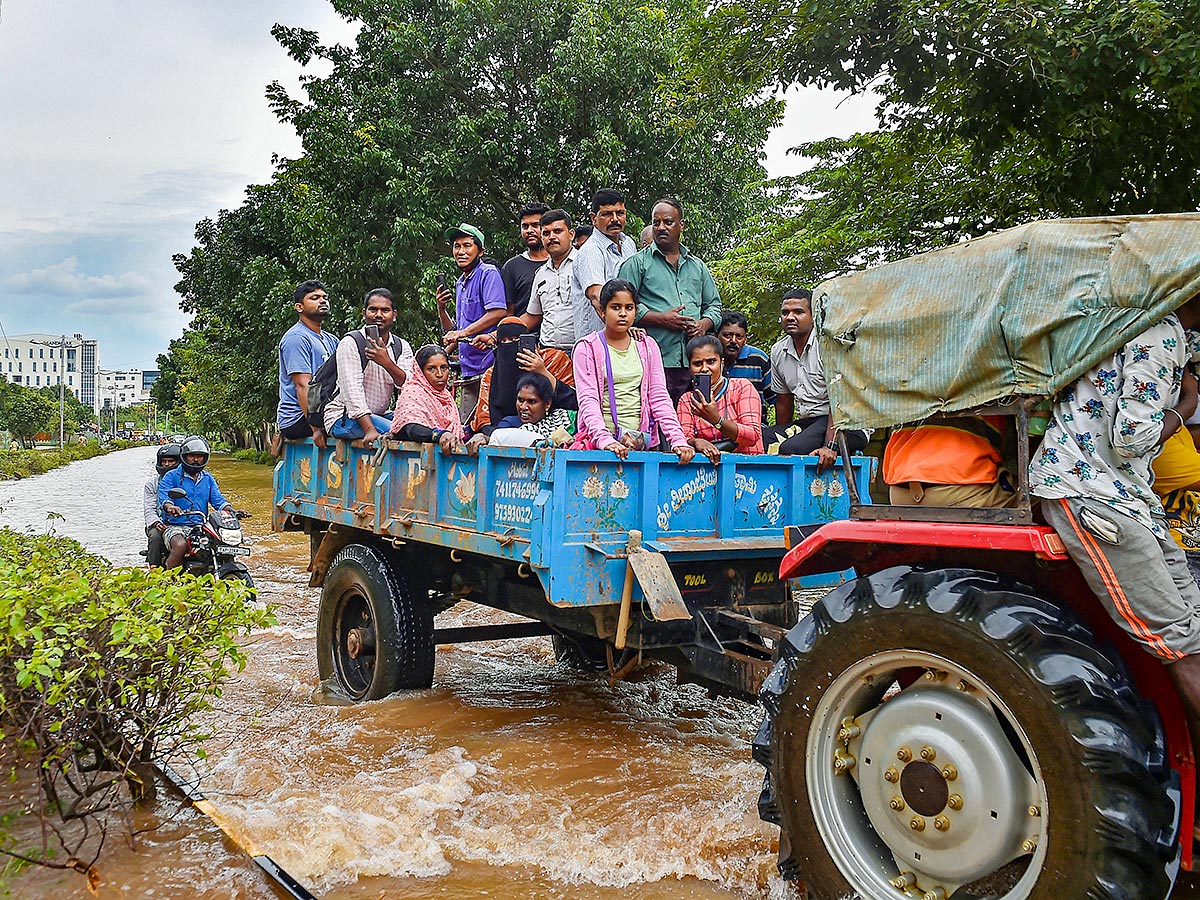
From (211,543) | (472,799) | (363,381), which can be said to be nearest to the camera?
(472,799)

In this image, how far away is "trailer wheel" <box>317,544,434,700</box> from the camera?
17.5 feet

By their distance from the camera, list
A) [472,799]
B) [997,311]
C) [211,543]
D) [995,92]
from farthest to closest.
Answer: [211,543]
[995,92]
[472,799]
[997,311]

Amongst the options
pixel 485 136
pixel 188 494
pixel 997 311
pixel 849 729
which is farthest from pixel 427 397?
pixel 485 136

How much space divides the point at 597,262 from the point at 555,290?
33 centimetres

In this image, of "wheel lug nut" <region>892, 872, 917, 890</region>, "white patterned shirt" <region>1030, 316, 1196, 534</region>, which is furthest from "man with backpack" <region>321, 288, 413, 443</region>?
Answer: "white patterned shirt" <region>1030, 316, 1196, 534</region>

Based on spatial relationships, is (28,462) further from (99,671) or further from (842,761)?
(842,761)

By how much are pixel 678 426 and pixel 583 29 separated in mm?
11903

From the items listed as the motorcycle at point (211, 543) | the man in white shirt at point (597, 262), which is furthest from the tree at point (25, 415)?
the man in white shirt at point (597, 262)

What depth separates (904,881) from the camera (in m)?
2.53

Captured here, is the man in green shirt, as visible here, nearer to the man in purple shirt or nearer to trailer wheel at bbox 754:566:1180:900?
the man in purple shirt

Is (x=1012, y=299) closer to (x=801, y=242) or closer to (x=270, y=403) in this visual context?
(x=801, y=242)

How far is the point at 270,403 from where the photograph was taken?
859 inches

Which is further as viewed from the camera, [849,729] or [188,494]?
[188,494]

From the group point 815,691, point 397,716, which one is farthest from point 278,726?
point 815,691
